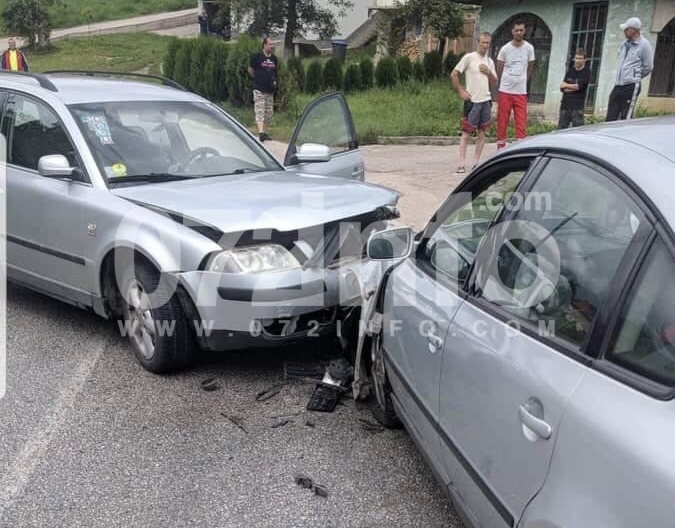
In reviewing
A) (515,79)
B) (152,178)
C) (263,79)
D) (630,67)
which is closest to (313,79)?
(263,79)

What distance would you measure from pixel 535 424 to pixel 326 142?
421cm

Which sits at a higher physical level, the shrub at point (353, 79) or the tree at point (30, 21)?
the tree at point (30, 21)

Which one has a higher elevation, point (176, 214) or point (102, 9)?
point (102, 9)

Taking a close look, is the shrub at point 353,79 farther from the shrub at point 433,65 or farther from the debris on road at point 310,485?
the debris on road at point 310,485

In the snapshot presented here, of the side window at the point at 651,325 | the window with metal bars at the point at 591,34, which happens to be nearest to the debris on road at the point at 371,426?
the side window at the point at 651,325

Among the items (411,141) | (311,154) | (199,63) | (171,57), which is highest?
(171,57)

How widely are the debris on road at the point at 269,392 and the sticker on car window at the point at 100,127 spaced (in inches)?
79.6

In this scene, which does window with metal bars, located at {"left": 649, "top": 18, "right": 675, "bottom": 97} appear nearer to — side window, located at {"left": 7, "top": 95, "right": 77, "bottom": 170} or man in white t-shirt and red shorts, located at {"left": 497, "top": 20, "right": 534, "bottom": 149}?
man in white t-shirt and red shorts, located at {"left": 497, "top": 20, "right": 534, "bottom": 149}

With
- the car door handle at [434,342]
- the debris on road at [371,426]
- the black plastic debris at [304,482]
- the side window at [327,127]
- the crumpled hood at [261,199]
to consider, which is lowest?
the debris on road at [371,426]

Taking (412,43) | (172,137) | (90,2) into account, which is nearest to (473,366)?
(172,137)

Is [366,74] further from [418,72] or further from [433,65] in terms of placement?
[433,65]

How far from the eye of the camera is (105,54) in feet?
111

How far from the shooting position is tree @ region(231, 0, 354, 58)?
28109 millimetres

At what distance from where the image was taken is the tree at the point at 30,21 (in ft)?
120
